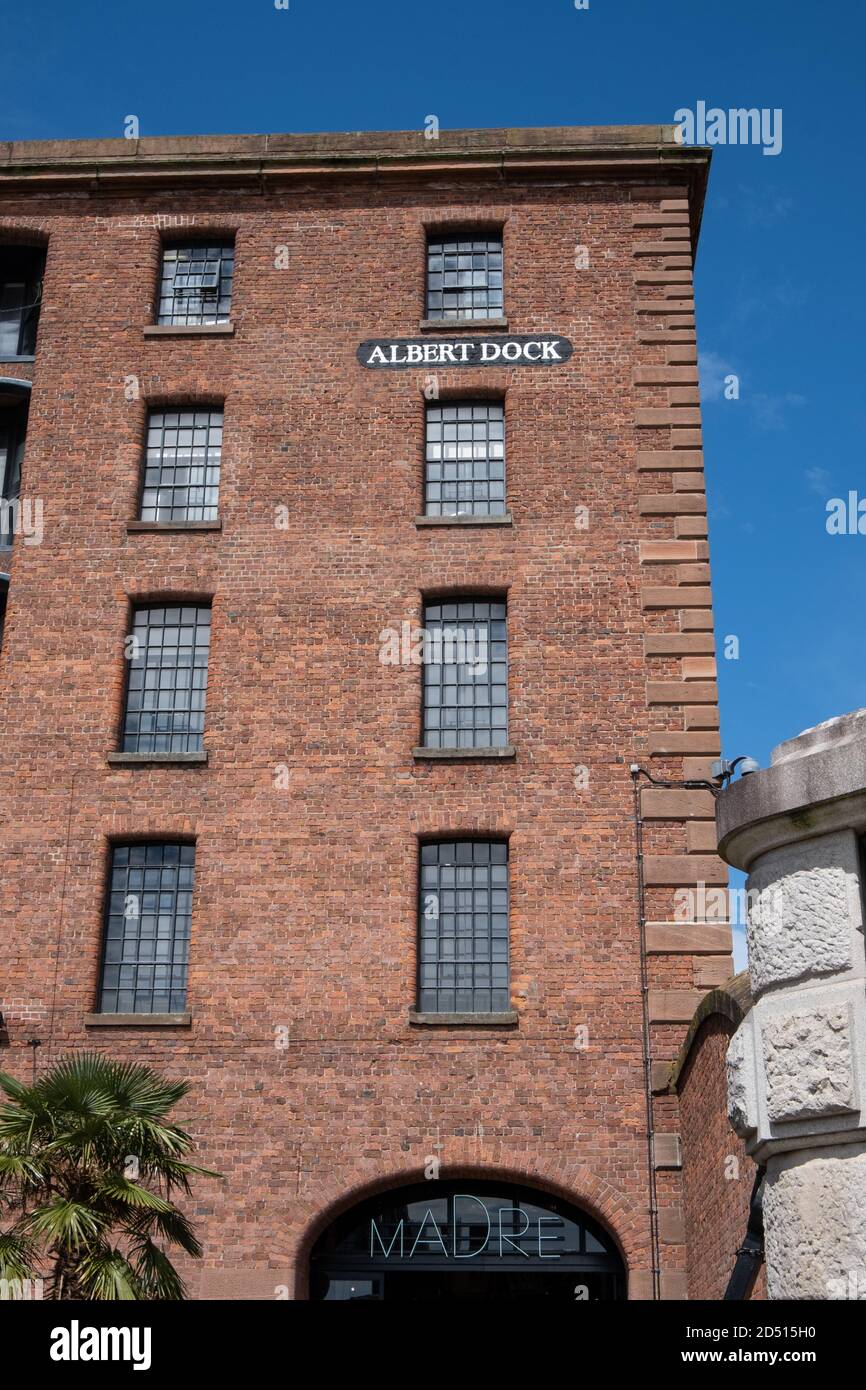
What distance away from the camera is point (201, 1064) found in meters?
19.2

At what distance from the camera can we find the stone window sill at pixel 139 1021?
19406 mm

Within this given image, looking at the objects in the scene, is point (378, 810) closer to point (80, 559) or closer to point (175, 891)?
point (175, 891)

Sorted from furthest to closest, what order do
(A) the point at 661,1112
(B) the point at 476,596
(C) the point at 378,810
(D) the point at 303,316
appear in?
1. (D) the point at 303,316
2. (B) the point at 476,596
3. (C) the point at 378,810
4. (A) the point at 661,1112

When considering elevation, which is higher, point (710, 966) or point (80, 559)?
point (80, 559)

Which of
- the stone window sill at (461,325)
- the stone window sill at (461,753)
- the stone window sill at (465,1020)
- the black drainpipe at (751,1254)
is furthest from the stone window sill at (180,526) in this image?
the black drainpipe at (751,1254)

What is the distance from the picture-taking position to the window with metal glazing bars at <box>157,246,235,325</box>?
78.5 ft

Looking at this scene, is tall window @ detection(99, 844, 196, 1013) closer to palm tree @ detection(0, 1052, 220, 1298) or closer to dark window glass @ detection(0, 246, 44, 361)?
palm tree @ detection(0, 1052, 220, 1298)

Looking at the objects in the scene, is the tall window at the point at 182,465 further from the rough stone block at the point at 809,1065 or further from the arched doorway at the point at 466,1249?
the rough stone block at the point at 809,1065

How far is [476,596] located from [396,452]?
8.19ft

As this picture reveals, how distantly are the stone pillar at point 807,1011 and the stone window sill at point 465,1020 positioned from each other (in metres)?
12.1

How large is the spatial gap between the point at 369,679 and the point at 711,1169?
26.6 ft

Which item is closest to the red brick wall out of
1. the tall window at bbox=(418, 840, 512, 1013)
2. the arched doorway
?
the arched doorway

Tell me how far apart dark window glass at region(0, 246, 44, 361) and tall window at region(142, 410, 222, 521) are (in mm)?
2996
